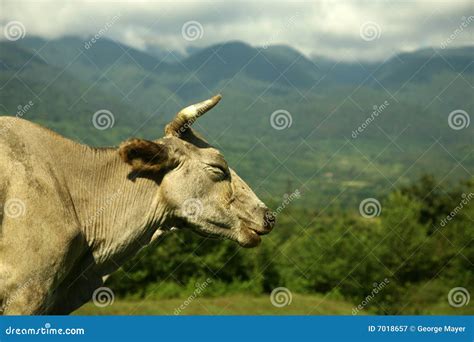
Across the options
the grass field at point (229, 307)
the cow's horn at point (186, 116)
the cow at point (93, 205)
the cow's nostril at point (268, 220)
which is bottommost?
the grass field at point (229, 307)

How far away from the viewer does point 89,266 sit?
9570 mm

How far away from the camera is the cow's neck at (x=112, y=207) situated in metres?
9.58

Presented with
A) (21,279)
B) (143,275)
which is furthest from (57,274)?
(143,275)

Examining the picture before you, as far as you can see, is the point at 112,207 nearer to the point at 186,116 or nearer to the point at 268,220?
the point at 186,116

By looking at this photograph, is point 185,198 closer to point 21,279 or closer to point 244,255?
point 21,279

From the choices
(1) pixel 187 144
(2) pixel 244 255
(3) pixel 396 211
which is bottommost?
(2) pixel 244 255

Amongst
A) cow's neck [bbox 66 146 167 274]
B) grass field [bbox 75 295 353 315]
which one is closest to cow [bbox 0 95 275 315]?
cow's neck [bbox 66 146 167 274]

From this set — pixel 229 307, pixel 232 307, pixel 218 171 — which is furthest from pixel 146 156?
pixel 229 307

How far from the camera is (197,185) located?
10.1 meters

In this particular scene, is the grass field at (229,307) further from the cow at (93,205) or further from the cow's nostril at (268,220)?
the cow at (93,205)

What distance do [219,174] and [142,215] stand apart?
130cm

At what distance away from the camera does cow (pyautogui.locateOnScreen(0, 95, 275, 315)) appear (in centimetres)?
852

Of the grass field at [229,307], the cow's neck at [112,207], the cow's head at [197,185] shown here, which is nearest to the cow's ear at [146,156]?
the cow's head at [197,185]

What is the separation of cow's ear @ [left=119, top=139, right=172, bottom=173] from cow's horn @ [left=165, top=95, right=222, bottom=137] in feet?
1.95
